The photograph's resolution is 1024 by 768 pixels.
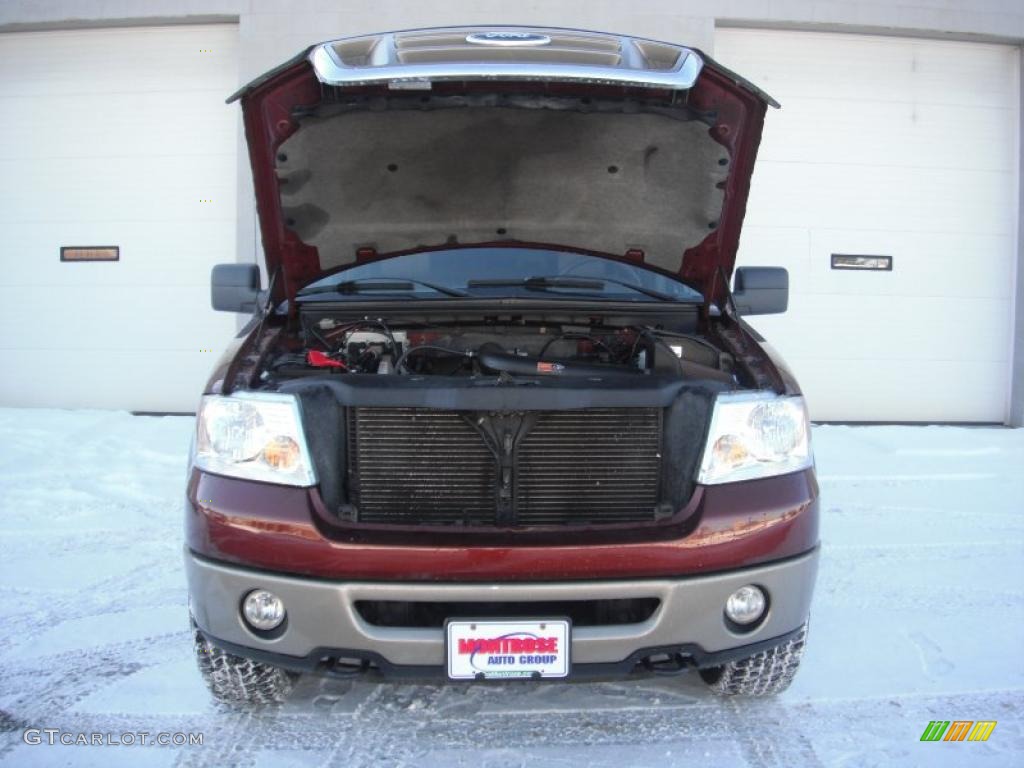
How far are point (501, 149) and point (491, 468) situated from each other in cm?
143

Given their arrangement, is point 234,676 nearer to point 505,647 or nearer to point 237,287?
A: point 505,647

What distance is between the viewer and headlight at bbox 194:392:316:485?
223 centimetres

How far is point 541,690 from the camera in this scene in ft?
8.98

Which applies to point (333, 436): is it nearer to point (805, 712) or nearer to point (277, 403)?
point (277, 403)

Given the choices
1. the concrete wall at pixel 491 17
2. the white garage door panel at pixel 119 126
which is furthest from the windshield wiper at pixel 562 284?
the white garage door panel at pixel 119 126

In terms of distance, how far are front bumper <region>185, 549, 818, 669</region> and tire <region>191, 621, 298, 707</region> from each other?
29 cm

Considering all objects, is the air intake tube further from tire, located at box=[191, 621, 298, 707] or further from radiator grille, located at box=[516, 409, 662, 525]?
tire, located at box=[191, 621, 298, 707]

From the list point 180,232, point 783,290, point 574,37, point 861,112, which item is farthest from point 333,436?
point 861,112

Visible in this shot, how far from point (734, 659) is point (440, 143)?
2.13 m

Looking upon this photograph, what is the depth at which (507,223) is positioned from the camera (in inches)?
131

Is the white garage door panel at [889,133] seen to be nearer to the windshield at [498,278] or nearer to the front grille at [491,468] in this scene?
the windshield at [498,278]

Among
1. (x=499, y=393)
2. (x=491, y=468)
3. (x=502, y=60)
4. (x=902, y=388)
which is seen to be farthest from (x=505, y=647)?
(x=902, y=388)

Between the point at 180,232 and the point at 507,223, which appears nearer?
the point at 507,223

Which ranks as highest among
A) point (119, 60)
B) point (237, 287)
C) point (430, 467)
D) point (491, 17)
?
point (491, 17)
